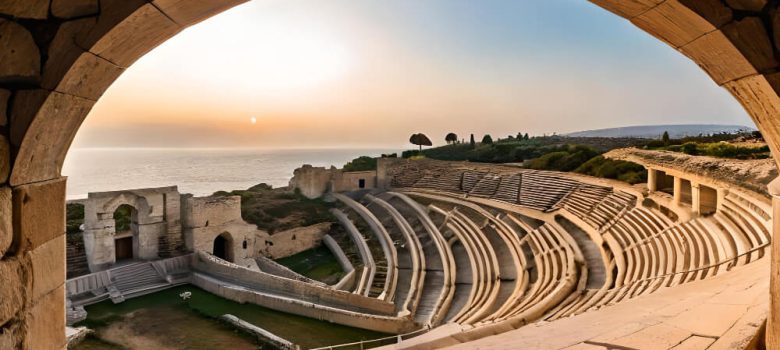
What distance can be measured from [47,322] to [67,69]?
1543 millimetres

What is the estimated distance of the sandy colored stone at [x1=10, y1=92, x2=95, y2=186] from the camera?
2.14 m

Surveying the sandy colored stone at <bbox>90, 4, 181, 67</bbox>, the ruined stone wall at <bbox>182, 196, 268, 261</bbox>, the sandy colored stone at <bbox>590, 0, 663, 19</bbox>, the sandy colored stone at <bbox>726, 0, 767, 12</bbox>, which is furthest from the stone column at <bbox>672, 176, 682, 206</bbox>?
the ruined stone wall at <bbox>182, 196, 268, 261</bbox>

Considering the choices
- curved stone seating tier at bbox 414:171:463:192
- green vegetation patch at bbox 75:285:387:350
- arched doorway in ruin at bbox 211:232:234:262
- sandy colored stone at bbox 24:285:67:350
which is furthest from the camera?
curved stone seating tier at bbox 414:171:463:192

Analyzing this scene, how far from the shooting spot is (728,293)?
5336 millimetres

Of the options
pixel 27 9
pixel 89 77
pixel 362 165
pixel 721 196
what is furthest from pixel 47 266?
pixel 362 165

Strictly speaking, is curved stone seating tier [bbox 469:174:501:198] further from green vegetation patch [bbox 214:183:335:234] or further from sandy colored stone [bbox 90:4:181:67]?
sandy colored stone [bbox 90:4:181:67]

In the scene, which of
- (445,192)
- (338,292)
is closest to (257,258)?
(338,292)

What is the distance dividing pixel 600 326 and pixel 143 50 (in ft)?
18.7

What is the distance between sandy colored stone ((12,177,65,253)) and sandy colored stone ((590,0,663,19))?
11.4 feet

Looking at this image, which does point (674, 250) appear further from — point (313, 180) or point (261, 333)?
point (313, 180)

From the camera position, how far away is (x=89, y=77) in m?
2.27

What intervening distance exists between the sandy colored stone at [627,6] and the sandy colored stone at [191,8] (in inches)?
86.2

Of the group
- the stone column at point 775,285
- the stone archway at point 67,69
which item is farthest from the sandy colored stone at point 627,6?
the stone column at point 775,285

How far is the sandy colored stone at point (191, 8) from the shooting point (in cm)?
215
